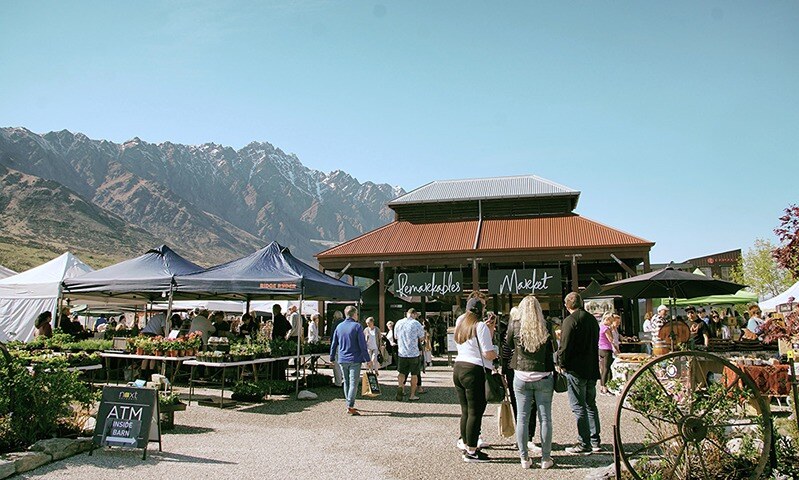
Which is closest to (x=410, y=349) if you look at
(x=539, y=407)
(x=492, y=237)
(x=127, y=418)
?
(x=539, y=407)

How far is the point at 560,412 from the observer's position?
10023 millimetres

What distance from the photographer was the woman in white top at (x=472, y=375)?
6370 mm

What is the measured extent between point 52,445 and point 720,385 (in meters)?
6.89

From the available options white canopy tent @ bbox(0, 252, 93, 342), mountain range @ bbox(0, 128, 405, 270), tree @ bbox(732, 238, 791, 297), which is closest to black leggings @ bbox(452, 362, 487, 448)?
white canopy tent @ bbox(0, 252, 93, 342)

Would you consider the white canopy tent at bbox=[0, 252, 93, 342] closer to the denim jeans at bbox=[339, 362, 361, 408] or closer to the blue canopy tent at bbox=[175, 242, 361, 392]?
the blue canopy tent at bbox=[175, 242, 361, 392]

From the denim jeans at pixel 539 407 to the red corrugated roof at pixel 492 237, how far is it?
56.1 ft

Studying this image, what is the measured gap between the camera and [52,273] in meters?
17.5

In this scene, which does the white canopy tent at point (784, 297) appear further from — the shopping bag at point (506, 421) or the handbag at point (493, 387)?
the handbag at point (493, 387)

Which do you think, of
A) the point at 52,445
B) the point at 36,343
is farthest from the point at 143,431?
the point at 36,343

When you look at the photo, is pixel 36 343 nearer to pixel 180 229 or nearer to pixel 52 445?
pixel 52 445

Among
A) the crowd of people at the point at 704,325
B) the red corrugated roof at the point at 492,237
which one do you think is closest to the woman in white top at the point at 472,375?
the crowd of people at the point at 704,325

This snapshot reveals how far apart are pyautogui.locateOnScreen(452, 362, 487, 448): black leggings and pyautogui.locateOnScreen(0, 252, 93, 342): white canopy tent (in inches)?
522

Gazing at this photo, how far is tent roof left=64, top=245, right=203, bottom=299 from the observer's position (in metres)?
12.1

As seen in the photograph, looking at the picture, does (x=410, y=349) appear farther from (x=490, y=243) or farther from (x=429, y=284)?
(x=490, y=243)
